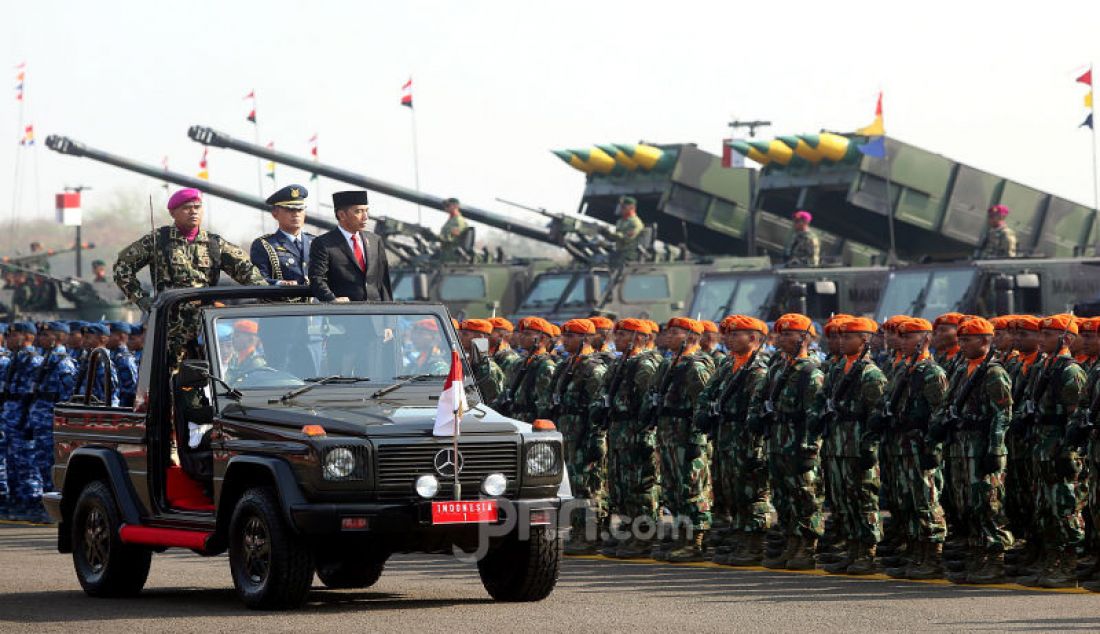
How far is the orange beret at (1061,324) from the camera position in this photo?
11187 millimetres

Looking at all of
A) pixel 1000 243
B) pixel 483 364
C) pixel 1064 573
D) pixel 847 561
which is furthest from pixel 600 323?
pixel 1000 243

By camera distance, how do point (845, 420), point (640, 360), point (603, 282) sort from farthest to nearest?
point (603, 282)
point (640, 360)
point (845, 420)

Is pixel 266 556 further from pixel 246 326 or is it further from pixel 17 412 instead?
pixel 17 412

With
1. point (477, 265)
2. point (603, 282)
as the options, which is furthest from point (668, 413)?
point (477, 265)

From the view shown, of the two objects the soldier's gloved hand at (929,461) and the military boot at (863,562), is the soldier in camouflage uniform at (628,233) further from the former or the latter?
the soldier's gloved hand at (929,461)

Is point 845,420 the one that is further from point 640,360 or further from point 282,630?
point 282,630

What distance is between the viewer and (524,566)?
980cm

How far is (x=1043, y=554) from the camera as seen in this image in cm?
1120

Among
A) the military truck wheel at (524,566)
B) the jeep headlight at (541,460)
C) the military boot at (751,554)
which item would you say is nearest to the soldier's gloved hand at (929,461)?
the military boot at (751,554)

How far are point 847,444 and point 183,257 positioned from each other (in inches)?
156

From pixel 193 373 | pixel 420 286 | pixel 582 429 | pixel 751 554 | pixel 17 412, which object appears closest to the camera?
pixel 193 373

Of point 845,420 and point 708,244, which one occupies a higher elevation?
point 708,244

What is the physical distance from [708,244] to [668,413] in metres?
16.8

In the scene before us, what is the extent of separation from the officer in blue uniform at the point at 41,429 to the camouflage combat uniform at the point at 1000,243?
35.6ft
